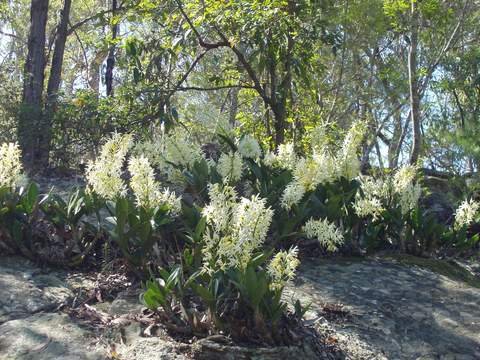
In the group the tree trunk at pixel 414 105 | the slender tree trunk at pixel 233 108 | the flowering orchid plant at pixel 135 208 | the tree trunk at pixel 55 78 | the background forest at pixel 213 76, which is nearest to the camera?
the flowering orchid plant at pixel 135 208

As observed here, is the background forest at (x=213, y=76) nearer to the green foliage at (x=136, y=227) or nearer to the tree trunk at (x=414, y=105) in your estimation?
the tree trunk at (x=414, y=105)

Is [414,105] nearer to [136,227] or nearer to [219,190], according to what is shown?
[219,190]

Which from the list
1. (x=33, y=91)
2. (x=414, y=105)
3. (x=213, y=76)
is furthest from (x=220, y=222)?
(x=33, y=91)

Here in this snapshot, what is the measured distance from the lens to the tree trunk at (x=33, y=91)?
320 inches

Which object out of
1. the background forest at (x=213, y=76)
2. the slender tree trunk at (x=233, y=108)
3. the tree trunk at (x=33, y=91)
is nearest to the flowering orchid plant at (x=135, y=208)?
the background forest at (x=213, y=76)

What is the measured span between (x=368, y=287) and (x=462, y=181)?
4333 millimetres

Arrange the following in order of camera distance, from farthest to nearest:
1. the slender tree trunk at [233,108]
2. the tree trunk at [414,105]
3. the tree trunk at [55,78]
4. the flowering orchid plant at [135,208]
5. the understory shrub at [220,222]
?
1. the slender tree trunk at [233,108]
2. the tree trunk at [414,105]
3. the tree trunk at [55,78]
4. the flowering orchid plant at [135,208]
5. the understory shrub at [220,222]

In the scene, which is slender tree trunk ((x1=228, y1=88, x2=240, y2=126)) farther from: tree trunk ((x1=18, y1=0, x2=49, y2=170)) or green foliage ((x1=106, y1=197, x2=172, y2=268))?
green foliage ((x1=106, y1=197, x2=172, y2=268))

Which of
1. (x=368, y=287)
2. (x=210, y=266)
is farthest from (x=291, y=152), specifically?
(x=210, y=266)

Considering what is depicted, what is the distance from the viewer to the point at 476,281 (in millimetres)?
4961

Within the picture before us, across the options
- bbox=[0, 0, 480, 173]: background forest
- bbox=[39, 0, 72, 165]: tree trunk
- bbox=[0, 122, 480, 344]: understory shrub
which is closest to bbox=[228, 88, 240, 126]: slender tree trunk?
bbox=[0, 0, 480, 173]: background forest

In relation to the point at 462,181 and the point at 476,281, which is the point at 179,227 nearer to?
the point at 476,281

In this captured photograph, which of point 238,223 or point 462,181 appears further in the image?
point 462,181

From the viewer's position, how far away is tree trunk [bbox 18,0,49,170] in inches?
320
